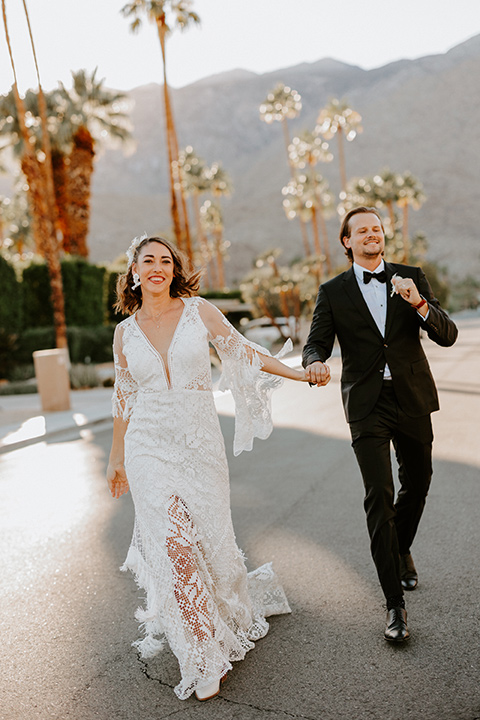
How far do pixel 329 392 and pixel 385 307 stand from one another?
11.3 metres

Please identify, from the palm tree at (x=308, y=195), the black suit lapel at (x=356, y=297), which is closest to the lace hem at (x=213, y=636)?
the black suit lapel at (x=356, y=297)

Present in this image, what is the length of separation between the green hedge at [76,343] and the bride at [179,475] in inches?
828

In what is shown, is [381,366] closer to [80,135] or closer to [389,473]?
[389,473]

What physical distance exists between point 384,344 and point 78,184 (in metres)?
29.4

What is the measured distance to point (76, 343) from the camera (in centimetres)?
2541

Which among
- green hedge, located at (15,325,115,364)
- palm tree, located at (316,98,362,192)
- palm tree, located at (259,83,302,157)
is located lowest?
green hedge, located at (15,325,115,364)

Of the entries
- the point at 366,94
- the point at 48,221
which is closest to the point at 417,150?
the point at 366,94

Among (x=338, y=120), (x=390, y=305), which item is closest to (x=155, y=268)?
(x=390, y=305)

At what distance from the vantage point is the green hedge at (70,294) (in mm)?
26516

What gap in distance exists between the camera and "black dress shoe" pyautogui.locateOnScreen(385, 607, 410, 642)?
374cm

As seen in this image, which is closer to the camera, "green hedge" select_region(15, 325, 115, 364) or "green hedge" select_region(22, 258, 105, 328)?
"green hedge" select_region(15, 325, 115, 364)

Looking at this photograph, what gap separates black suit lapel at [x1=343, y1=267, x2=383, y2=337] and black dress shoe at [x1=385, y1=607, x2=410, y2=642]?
1.49 metres

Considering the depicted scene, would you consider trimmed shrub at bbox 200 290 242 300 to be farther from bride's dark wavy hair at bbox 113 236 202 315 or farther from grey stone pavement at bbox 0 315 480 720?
bride's dark wavy hair at bbox 113 236 202 315

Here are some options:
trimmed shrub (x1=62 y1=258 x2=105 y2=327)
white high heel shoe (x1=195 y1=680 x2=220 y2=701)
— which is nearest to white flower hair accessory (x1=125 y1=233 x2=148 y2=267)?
white high heel shoe (x1=195 y1=680 x2=220 y2=701)
